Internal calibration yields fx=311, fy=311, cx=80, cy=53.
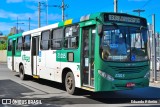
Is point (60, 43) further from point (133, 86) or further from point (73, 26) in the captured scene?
point (133, 86)

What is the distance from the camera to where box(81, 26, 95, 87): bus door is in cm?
1084

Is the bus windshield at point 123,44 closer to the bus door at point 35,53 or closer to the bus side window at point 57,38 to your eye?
the bus side window at point 57,38

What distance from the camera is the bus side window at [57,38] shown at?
13477mm

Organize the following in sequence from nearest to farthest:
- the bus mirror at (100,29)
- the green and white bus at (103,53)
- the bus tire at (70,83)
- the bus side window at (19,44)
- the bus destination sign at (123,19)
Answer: the bus mirror at (100,29) < the green and white bus at (103,53) < the bus destination sign at (123,19) < the bus tire at (70,83) < the bus side window at (19,44)

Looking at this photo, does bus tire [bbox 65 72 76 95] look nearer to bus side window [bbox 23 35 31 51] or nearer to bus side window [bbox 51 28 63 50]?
bus side window [bbox 51 28 63 50]

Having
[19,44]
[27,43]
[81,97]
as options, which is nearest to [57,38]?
[81,97]

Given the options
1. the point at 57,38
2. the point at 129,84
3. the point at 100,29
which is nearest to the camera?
the point at 100,29

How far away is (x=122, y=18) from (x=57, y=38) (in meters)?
3.92

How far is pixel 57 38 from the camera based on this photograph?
1380 centimetres

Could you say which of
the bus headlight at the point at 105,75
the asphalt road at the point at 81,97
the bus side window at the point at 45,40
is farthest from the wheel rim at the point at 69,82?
the bus side window at the point at 45,40

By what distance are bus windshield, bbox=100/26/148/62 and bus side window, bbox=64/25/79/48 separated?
5.92ft

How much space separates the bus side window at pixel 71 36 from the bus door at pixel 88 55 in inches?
21.5

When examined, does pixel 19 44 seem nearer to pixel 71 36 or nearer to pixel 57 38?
pixel 57 38

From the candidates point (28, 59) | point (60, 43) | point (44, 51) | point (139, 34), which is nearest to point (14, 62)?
point (28, 59)
